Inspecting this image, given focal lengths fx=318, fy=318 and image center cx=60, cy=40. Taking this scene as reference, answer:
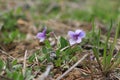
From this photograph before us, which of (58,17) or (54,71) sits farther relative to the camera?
(58,17)

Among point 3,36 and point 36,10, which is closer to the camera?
point 3,36

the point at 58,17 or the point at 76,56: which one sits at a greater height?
the point at 76,56

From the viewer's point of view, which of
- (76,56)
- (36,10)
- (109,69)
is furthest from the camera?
(36,10)

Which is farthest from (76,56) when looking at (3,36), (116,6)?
(116,6)

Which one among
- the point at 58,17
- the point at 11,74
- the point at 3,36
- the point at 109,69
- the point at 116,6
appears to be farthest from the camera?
the point at 116,6

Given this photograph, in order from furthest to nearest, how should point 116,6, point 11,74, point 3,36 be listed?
1. point 116,6
2. point 3,36
3. point 11,74

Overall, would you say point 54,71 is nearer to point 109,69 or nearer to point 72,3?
point 109,69

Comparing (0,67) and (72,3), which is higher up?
(0,67)

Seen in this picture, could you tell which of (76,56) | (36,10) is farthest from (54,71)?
(36,10)

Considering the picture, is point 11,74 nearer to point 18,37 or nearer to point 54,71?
point 54,71
